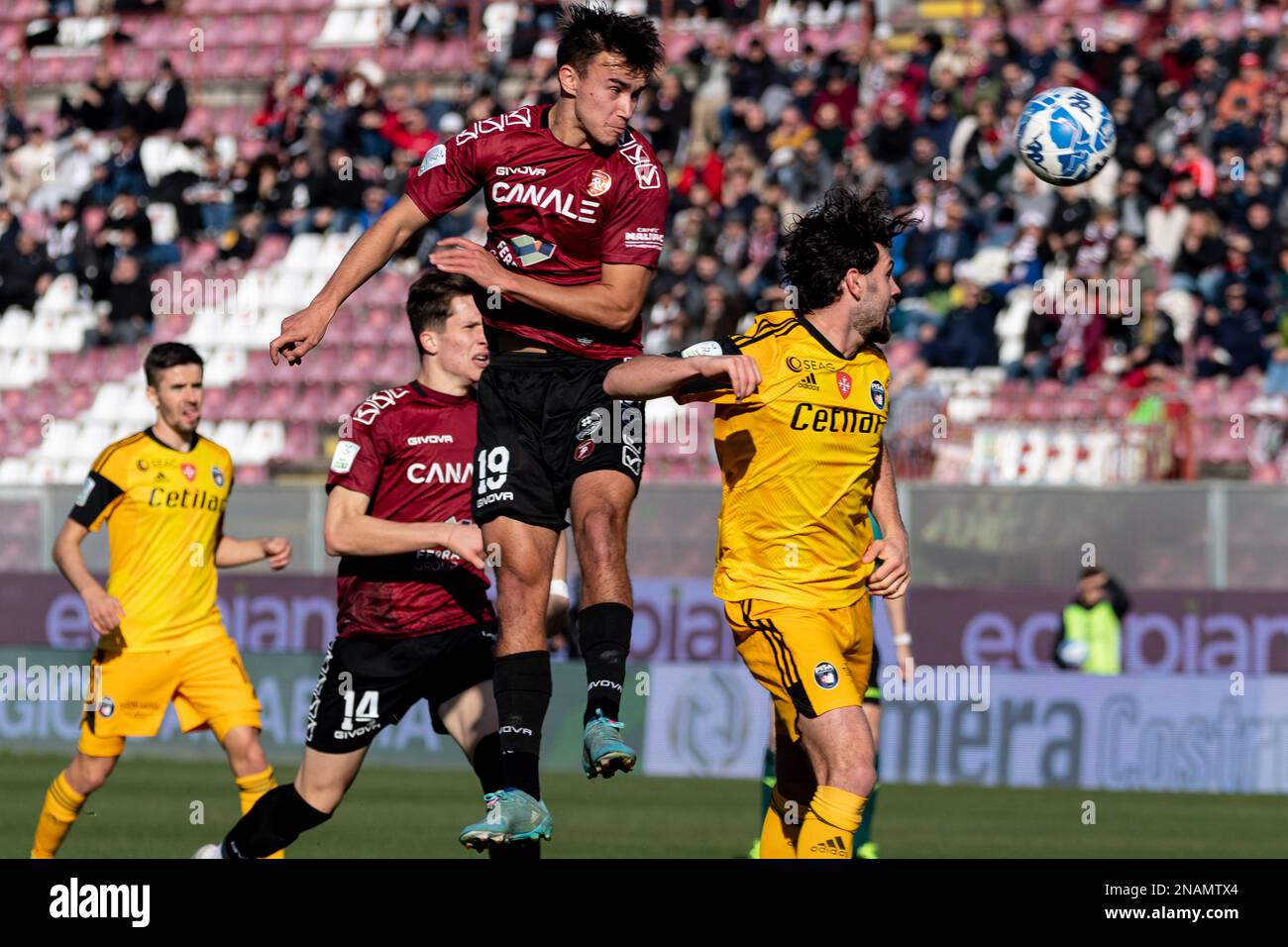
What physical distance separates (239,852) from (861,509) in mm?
2919

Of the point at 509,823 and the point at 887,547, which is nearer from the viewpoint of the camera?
the point at 509,823

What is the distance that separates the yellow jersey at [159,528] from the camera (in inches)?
455

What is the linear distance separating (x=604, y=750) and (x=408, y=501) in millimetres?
2243

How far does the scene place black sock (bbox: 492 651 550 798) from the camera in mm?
8141

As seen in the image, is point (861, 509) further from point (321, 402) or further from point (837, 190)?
point (321, 402)

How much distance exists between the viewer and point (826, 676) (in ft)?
27.7

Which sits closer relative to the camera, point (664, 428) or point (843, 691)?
point (843, 691)

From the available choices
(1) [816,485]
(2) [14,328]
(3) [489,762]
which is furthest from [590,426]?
(2) [14,328]

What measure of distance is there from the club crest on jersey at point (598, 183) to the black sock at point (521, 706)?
1685 millimetres

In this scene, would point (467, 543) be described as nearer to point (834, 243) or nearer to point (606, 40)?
point (834, 243)

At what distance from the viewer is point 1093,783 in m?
17.3

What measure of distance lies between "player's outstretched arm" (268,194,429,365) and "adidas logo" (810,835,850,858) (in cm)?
254

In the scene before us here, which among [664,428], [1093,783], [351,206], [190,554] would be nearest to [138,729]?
[190,554]
